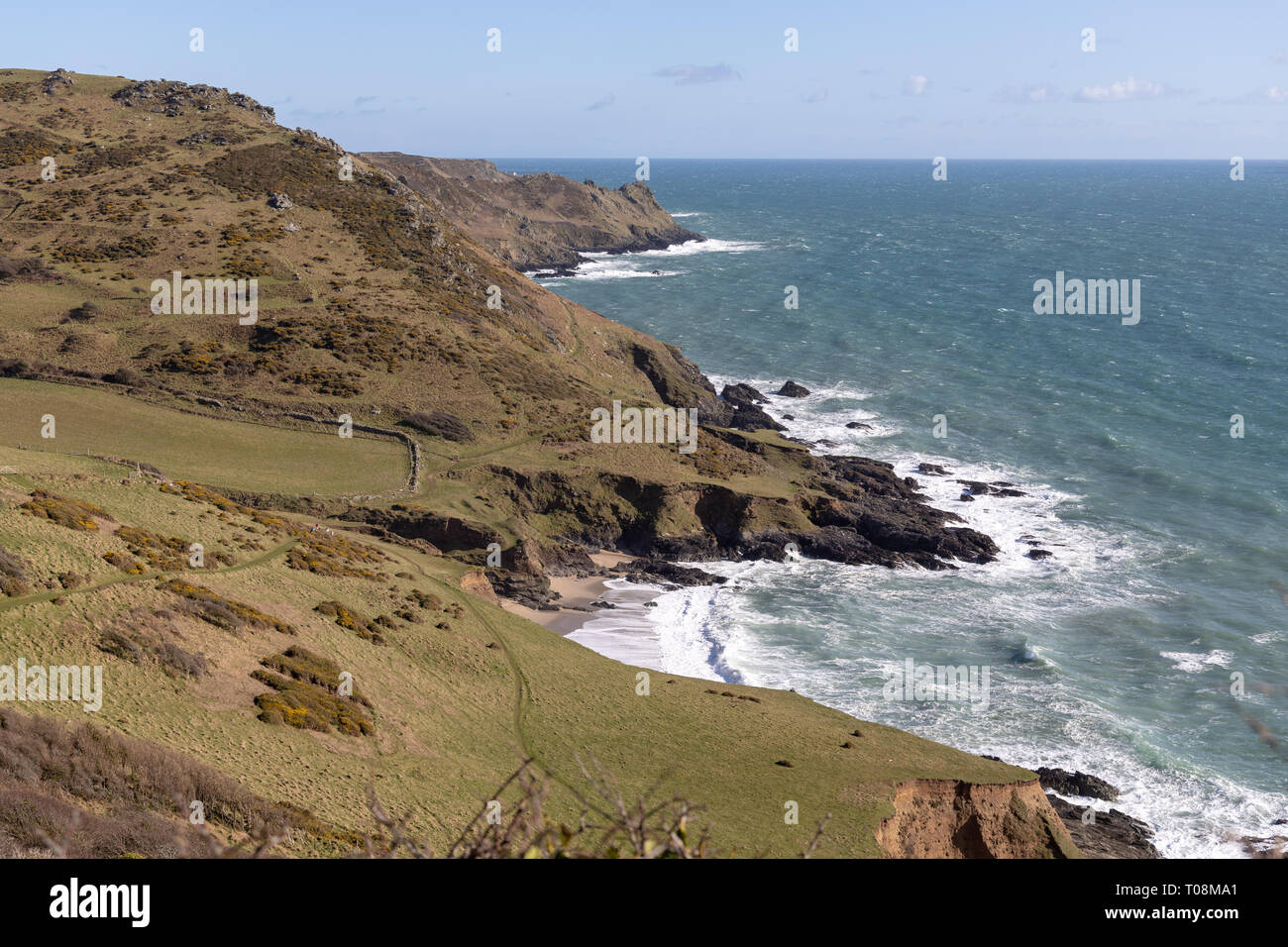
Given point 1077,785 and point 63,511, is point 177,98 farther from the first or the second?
point 1077,785

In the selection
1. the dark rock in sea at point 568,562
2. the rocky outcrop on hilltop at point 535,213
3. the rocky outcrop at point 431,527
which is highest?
the rocky outcrop on hilltop at point 535,213

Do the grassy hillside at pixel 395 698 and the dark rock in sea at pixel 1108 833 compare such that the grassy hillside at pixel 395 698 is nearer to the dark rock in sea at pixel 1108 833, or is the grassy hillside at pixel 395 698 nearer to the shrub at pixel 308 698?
the shrub at pixel 308 698

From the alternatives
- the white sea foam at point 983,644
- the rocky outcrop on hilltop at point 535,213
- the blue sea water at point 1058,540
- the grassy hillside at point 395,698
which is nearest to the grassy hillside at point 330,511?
the grassy hillside at point 395,698

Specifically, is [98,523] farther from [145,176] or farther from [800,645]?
[145,176]

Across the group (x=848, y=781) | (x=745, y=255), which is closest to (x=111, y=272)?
(x=848, y=781)

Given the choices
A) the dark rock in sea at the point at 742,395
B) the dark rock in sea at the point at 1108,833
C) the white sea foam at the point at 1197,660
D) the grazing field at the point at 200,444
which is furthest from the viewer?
the dark rock in sea at the point at 742,395

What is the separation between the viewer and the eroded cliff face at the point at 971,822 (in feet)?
96.5

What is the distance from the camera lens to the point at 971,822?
1182 inches

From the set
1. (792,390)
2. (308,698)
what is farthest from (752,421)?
(308,698)

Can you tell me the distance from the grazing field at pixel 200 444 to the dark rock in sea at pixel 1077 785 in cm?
3753

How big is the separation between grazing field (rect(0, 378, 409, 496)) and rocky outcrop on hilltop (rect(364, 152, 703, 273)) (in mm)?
94282

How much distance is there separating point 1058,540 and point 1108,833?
30.3m
